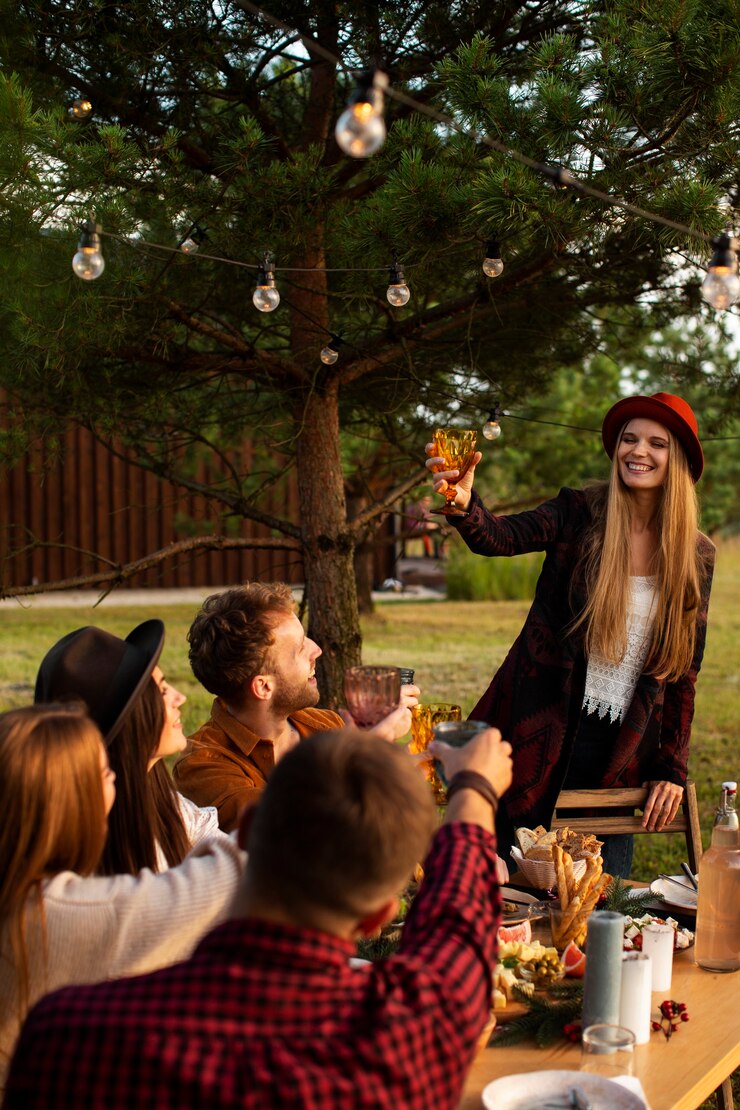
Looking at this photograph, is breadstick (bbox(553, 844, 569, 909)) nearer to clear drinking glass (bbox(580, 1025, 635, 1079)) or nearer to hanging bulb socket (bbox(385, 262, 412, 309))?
clear drinking glass (bbox(580, 1025, 635, 1079))

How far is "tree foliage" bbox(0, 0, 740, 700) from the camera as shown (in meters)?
3.07

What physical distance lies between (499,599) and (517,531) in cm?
1299

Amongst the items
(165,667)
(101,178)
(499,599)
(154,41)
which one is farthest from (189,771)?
(499,599)

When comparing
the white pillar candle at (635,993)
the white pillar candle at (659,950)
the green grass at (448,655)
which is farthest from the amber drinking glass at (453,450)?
the green grass at (448,655)

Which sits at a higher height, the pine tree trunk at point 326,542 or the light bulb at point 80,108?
the light bulb at point 80,108

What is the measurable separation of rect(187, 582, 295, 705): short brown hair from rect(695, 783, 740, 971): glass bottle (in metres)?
1.03

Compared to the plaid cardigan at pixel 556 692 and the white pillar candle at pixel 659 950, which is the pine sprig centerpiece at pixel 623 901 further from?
the plaid cardigan at pixel 556 692

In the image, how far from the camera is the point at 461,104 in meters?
3.12

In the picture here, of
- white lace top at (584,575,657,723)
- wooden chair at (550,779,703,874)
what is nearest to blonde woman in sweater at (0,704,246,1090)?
wooden chair at (550,779,703,874)

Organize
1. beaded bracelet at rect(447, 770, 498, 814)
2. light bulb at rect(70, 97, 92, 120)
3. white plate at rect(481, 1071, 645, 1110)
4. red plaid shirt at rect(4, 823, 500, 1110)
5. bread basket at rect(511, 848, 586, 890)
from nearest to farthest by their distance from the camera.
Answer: red plaid shirt at rect(4, 823, 500, 1110) < beaded bracelet at rect(447, 770, 498, 814) < white plate at rect(481, 1071, 645, 1110) < bread basket at rect(511, 848, 586, 890) < light bulb at rect(70, 97, 92, 120)

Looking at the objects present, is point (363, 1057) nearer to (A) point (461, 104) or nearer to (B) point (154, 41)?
(A) point (461, 104)

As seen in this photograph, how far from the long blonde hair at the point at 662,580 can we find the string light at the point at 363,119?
4.99 feet

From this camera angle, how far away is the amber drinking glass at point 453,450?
2.71m

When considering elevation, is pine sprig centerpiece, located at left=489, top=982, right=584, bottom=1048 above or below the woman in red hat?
below
